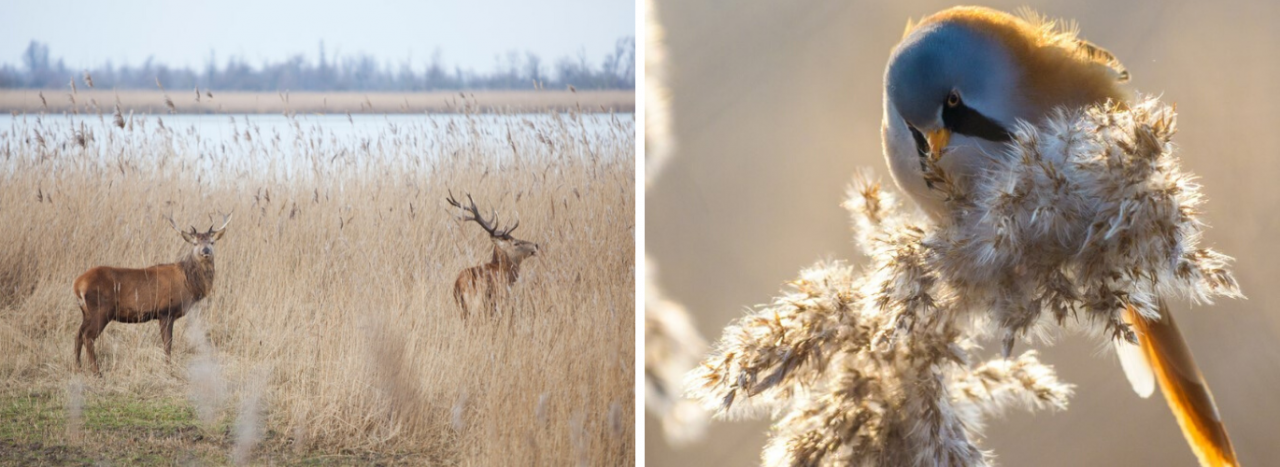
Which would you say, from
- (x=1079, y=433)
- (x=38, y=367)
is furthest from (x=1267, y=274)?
(x=38, y=367)

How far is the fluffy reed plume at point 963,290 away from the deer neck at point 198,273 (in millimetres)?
1074

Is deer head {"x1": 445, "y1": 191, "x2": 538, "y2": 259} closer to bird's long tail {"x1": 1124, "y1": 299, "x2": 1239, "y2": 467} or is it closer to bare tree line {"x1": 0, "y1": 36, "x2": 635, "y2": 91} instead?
bare tree line {"x1": 0, "y1": 36, "x2": 635, "y2": 91}

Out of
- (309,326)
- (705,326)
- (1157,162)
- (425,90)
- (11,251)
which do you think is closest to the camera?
(1157,162)

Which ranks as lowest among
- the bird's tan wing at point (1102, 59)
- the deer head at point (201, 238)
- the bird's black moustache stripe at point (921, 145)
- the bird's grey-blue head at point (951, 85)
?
the deer head at point (201, 238)

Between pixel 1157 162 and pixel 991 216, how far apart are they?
0.39 ft

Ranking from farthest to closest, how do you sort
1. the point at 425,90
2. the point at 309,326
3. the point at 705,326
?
the point at 705,326
the point at 425,90
the point at 309,326

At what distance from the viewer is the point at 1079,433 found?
171 cm

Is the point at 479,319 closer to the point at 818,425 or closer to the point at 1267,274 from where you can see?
the point at 818,425

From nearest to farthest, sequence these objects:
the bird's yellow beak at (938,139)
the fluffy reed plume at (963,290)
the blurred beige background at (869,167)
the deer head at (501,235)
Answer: the fluffy reed plume at (963,290), the bird's yellow beak at (938,139), the blurred beige background at (869,167), the deer head at (501,235)

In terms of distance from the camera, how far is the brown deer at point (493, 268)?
1.70 metres

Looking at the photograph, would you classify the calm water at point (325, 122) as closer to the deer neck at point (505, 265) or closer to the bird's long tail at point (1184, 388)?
the deer neck at point (505, 265)

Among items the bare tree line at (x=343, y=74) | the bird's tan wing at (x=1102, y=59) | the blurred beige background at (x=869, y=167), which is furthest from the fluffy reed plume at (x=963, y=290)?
the bare tree line at (x=343, y=74)

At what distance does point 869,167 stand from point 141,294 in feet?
4.31

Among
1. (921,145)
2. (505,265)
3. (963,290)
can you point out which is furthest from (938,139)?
(505,265)
